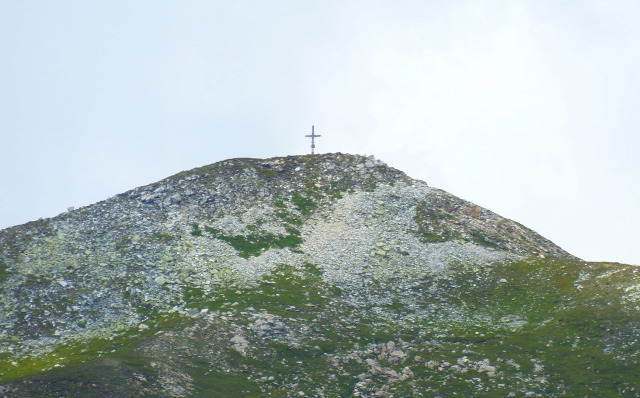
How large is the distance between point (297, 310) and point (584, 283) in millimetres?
26109

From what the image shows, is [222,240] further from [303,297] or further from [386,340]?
[386,340]

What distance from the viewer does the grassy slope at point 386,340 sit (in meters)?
52.7

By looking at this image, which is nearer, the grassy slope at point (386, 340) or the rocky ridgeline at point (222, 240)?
the grassy slope at point (386, 340)

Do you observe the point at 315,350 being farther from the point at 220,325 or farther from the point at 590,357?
the point at 590,357

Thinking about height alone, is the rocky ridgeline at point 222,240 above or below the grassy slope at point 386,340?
above

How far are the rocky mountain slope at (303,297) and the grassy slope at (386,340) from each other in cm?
18

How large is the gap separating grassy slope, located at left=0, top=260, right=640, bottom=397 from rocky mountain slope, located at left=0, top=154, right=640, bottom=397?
176 millimetres

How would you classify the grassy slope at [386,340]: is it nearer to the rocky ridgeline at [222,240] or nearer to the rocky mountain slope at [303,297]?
the rocky mountain slope at [303,297]

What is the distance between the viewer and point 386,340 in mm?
61344

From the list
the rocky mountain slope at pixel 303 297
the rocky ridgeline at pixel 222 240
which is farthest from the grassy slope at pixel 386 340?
the rocky ridgeline at pixel 222 240

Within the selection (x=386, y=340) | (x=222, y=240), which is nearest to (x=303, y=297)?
(x=386, y=340)

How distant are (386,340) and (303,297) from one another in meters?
10.2

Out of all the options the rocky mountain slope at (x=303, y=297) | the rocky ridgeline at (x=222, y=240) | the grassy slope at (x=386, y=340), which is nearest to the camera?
the grassy slope at (x=386, y=340)

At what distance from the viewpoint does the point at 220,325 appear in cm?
6194
